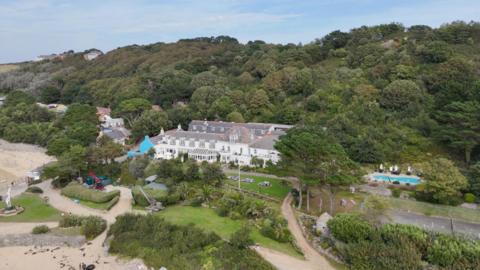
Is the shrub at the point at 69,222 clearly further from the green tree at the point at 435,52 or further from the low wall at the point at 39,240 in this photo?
the green tree at the point at 435,52

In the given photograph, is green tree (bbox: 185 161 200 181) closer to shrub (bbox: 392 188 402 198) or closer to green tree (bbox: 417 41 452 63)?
shrub (bbox: 392 188 402 198)

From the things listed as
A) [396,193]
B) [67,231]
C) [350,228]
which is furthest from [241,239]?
[396,193]

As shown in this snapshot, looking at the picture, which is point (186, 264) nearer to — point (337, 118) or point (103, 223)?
point (103, 223)

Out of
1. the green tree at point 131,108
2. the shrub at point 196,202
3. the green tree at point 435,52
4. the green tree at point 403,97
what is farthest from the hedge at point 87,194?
the green tree at point 435,52

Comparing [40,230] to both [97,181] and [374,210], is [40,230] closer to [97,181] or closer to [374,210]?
[97,181]

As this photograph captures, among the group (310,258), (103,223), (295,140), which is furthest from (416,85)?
(103,223)

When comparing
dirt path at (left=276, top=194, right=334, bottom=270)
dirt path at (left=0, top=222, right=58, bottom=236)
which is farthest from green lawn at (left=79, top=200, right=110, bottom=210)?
dirt path at (left=276, top=194, right=334, bottom=270)
